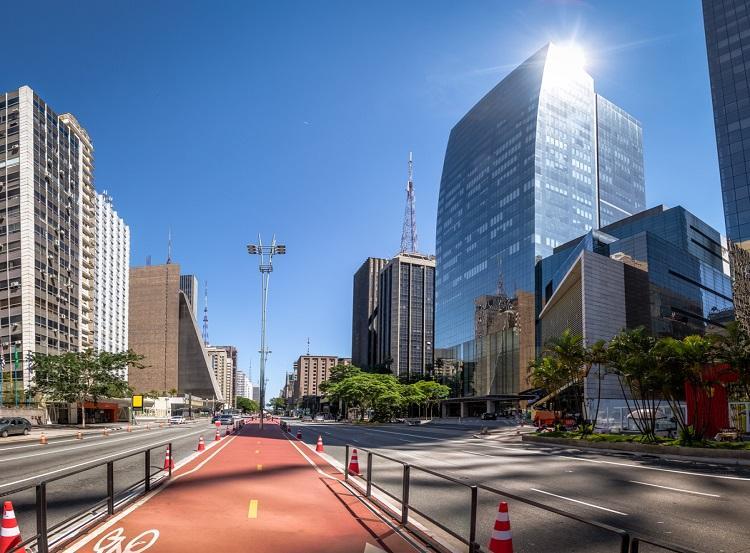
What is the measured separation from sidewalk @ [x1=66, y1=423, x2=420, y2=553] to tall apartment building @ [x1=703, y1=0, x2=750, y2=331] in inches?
4136

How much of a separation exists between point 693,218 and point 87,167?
11869 cm

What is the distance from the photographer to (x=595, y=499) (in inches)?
597

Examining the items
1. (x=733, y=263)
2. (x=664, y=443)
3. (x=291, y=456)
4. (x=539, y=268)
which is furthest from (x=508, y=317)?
(x=291, y=456)

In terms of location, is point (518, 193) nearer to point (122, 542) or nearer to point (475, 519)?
point (475, 519)

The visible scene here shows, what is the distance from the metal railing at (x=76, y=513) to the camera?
26.7 feet

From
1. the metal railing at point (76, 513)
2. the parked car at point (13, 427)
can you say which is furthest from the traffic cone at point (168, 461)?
the parked car at point (13, 427)

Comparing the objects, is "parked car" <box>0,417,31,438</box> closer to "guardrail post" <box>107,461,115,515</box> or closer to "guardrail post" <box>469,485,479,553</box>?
"guardrail post" <box>107,461,115,515</box>

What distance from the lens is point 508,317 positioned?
122 metres

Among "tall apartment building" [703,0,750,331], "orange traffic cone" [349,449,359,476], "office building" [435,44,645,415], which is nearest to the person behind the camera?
"orange traffic cone" [349,449,359,476]

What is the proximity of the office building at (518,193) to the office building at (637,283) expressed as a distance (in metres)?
10.3

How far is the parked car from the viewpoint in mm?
48719

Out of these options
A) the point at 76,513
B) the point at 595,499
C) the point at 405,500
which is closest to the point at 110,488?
the point at 76,513

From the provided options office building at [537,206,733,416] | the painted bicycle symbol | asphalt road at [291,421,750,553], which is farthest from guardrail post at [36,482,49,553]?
office building at [537,206,733,416]

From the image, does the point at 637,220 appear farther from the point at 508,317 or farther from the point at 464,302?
the point at 464,302
